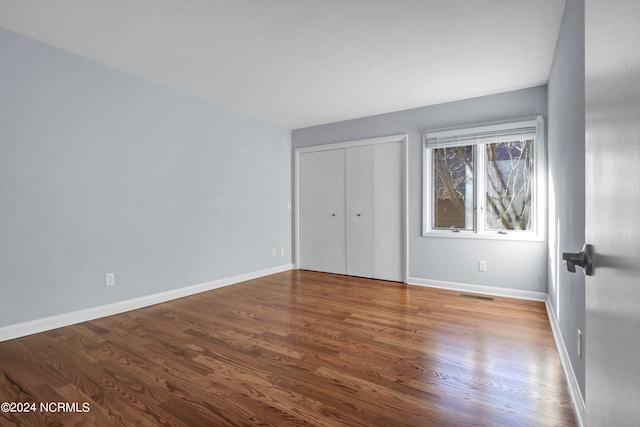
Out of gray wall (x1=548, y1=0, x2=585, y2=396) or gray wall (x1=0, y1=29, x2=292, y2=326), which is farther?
gray wall (x1=0, y1=29, x2=292, y2=326)

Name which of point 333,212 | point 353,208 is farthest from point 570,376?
point 333,212

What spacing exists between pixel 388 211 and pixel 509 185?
151 cm

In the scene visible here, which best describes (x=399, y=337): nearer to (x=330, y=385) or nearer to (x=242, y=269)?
(x=330, y=385)

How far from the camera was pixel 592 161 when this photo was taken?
2.35 feet

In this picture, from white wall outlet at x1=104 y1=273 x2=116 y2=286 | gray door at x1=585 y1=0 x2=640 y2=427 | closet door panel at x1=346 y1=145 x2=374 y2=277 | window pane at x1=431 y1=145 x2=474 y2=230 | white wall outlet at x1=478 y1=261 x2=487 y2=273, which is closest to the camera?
gray door at x1=585 y1=0 x2=640 y2=427

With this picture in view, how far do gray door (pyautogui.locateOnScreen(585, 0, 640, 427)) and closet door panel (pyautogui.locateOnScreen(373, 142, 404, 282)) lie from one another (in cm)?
375

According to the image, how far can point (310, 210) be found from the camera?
5.34 metres

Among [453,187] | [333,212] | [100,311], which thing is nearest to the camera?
[100,311]

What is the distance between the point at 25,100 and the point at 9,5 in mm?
706

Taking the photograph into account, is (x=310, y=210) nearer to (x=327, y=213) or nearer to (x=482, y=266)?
(x=327, y=213)

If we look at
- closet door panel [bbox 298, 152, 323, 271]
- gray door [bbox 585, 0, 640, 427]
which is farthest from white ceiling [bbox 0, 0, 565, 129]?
gray door [bbox 585, 0, 640, 427]

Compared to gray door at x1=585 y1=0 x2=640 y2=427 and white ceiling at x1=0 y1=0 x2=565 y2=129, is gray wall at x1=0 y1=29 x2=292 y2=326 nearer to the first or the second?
white ceiling at x1=0 y1=0 x2=565 y2=129

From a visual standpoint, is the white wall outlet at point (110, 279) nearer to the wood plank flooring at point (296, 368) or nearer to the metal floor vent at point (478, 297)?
the wood plank flooring at point (296, 368)

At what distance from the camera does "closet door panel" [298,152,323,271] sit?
5250 millimetres
